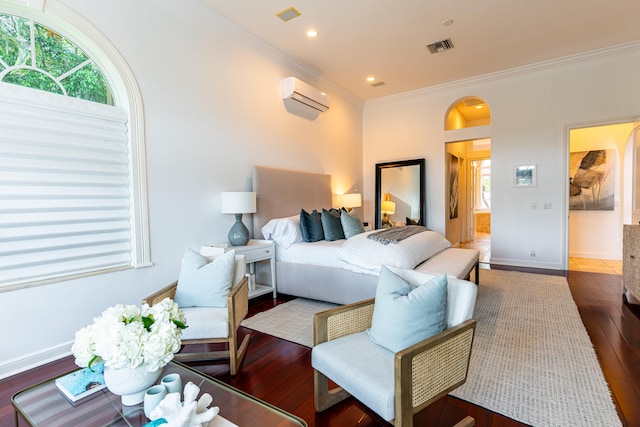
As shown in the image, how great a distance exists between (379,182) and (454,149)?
206 centimetres

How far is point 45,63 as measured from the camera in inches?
95.3

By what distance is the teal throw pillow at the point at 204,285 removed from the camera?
239 centimetres

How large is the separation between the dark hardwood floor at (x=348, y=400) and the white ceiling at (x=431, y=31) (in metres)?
3.34

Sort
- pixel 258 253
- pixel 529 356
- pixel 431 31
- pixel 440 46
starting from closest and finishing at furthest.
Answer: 1. pixel 529 356
2. pixel 258 253
3. pixel 431 31
4. pixel 440 46

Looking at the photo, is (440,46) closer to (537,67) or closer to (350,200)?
(537,67)

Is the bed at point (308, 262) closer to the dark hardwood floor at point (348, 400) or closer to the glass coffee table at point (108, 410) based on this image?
the dark hardwood floor at point (348, 400)

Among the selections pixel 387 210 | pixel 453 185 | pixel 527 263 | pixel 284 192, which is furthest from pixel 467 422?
pixel 453 185

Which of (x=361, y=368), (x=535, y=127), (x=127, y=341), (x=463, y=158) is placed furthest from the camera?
(x=463, y=158)

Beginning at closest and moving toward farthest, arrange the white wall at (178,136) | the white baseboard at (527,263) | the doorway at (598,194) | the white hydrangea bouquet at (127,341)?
the white hydrangea bouquet at (127,341) < the white wall at (178,136) < the white baseboard at (527,263) < the doorway at (598,194)

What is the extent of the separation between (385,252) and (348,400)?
5.02 feet

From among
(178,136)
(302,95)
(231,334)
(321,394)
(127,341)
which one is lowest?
(321,394)

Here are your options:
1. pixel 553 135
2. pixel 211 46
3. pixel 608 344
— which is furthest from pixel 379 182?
pixel 608 344

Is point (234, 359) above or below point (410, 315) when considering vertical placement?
below

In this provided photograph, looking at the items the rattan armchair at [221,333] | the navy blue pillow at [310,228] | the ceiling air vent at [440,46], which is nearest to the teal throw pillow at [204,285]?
the rattan armchair at [221,333]
